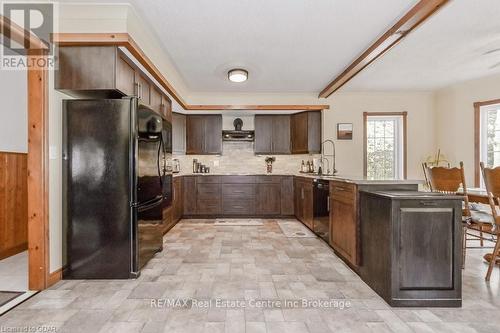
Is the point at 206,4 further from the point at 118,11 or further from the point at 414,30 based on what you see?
the point at 414,30

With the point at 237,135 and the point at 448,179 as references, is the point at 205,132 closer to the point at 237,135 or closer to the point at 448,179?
the point at 237,135

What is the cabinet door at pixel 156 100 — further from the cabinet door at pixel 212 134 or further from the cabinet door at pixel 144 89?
the cabinet door at pixel 212 134

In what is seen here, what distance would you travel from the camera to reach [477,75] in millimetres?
4707

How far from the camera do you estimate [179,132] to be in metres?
5.85

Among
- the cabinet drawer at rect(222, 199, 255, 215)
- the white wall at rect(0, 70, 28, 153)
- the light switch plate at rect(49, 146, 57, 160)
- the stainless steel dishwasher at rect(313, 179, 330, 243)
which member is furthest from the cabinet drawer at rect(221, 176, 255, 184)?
the light switch plate at rect(49, 146, 57, 160)

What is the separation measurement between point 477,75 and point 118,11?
551 cm

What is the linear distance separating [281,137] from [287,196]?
1326 millimetres

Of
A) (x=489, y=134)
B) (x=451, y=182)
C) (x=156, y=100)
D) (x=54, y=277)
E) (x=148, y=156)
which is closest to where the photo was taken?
(x=54, y=277)

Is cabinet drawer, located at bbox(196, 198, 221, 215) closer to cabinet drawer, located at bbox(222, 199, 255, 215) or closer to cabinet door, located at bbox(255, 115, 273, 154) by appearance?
cabinet drawer, located at bbox(222, 199, 255, 215)

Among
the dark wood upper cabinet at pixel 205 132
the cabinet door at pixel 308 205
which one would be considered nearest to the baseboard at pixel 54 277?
the cabinet door at pixel 308 205

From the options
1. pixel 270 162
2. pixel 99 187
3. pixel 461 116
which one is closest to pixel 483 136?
pixel 461 116

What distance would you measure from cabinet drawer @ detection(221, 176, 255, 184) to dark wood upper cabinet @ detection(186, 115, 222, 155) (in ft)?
2.22

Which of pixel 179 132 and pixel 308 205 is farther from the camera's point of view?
pixel 179 132

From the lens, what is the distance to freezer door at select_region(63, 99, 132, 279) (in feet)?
8.84
